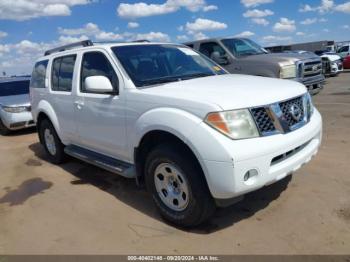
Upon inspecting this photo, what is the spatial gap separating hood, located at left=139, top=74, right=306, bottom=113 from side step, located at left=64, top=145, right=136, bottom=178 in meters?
0.97

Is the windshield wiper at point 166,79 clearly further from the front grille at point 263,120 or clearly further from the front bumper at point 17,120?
the front bumper at point 17,120

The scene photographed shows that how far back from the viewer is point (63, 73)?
5.88m

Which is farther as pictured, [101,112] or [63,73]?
[63,73]

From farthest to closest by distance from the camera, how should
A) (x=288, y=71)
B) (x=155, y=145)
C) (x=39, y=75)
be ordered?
(x=288, y=71), (x=39, y=75), (x=155, y=145)

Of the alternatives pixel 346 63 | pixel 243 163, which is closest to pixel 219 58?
pixel 243 163

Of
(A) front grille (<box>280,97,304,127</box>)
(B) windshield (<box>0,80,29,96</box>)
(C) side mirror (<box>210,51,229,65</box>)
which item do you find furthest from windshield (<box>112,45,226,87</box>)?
(B) windshield (<box>0,80,29,96</box>)

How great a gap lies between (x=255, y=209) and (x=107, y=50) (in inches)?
103

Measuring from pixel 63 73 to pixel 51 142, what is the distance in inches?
55.8

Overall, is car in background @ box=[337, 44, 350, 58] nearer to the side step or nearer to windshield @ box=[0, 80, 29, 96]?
windshield @ box=[0, 80, 29, 96]

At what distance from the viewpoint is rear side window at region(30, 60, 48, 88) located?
663cm

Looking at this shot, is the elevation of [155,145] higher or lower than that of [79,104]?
lower

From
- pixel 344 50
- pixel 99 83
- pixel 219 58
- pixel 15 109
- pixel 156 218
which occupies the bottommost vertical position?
pixel 156 218

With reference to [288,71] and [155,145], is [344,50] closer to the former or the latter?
[288,71]

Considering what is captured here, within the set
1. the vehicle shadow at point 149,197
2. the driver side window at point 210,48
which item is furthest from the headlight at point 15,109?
the driver side window at point 210,48
